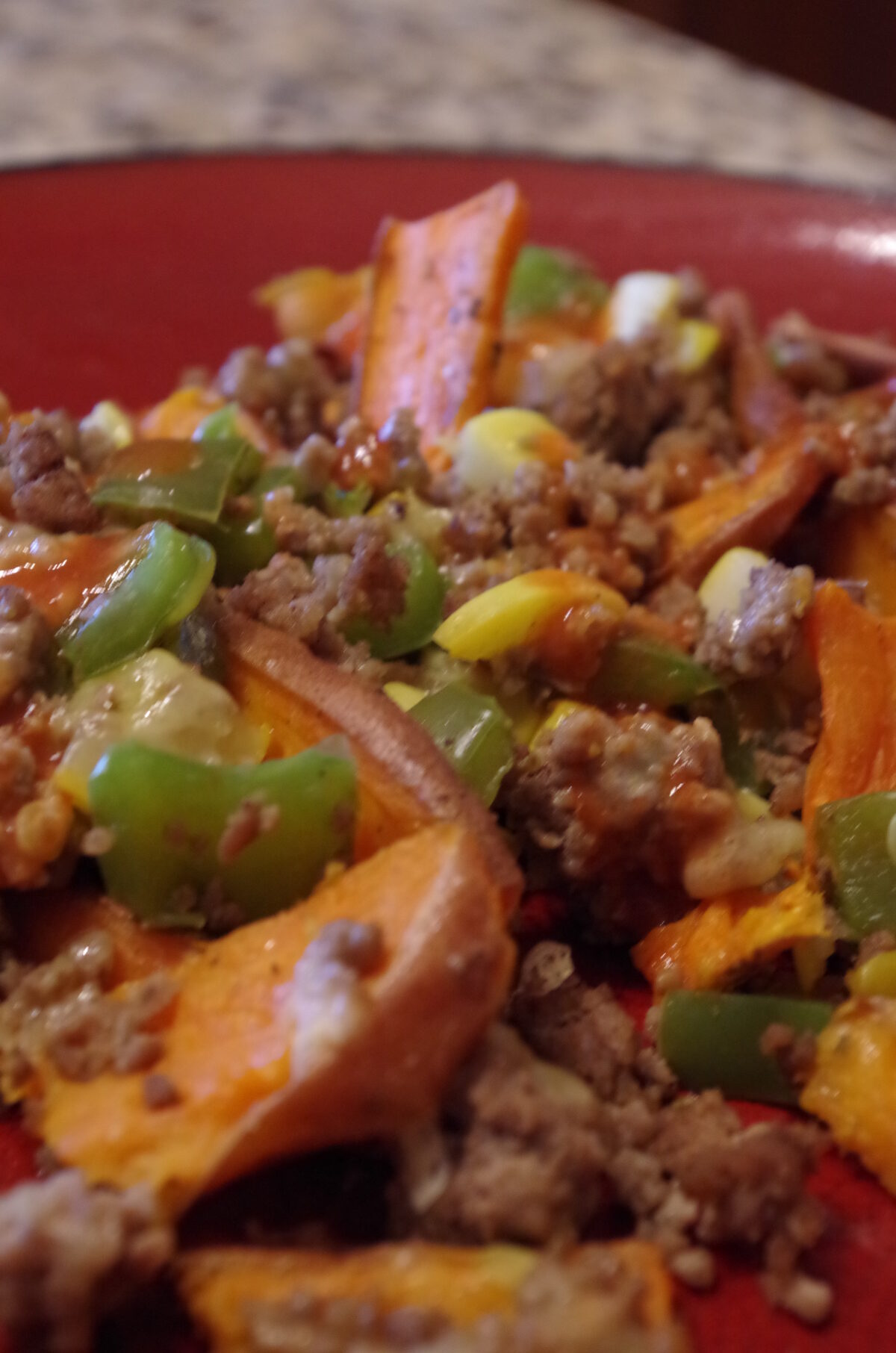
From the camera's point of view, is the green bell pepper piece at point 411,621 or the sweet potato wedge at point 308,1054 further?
the green bell pepper piece at point 411,621

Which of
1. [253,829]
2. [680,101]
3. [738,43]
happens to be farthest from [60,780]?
[738,43]

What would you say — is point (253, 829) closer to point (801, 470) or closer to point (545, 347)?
point (801, 470)

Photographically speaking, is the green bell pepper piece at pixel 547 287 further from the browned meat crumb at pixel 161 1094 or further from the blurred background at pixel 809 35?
the blurred background at pixel 809 35

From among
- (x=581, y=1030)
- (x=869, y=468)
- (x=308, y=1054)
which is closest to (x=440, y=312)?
(x=869, y=468)

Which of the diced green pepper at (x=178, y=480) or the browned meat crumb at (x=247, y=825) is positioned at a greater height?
the diced green pepper at (x=178, y=480)

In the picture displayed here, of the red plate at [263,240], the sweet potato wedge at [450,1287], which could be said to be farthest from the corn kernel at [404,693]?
the red plate at [263,240]

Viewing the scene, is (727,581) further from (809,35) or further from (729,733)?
(809,35)
